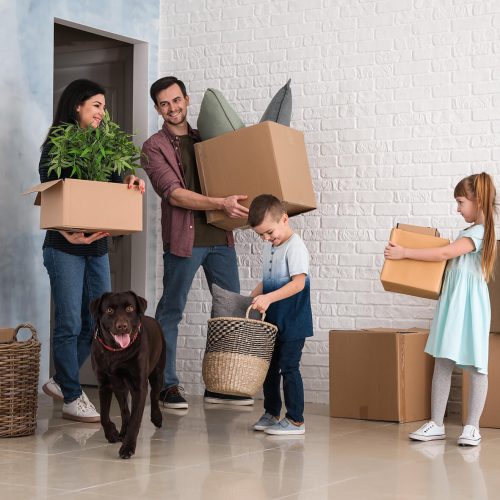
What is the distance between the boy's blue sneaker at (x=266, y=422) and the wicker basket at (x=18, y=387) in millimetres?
892

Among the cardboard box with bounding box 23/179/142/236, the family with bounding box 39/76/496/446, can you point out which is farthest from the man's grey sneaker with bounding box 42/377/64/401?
the cardboard box with bounding box 23/179/142/236

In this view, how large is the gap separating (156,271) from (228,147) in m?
1.34

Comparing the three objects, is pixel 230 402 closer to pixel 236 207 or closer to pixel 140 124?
pixel 236 207

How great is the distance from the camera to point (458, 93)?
4797 mm

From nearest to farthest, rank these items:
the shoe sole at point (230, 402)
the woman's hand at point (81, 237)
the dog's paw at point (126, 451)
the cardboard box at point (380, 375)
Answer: the dog's paw at point (126, 451)
the woman's hand at point (81, 237)
the cardboard box at point (380, 375)
the shoe sole at point (230, 402)

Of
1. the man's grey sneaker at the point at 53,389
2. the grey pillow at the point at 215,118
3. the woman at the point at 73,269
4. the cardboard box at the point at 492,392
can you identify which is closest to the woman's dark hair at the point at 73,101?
the woman at the point at 73,269

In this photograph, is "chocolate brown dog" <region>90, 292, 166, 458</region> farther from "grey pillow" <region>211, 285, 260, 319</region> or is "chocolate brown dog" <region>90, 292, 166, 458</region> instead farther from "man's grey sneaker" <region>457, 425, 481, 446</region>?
"man's grey sneaker" <region>457, 425, 481, 446</region>

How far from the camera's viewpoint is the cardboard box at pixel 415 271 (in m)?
3.87

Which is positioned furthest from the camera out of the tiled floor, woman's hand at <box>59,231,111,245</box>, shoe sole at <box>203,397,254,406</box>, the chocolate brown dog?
shoe sole at <box>203,397,254,406</box>

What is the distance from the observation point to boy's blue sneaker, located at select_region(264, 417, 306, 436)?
3955 millimetres

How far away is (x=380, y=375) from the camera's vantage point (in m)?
4.45

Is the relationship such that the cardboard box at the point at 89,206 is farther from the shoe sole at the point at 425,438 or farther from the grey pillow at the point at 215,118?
the shoe sole at the point at 425,438

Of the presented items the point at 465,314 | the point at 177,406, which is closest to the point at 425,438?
the point at 465,314

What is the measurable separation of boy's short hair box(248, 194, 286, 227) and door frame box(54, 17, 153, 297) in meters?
1.80
